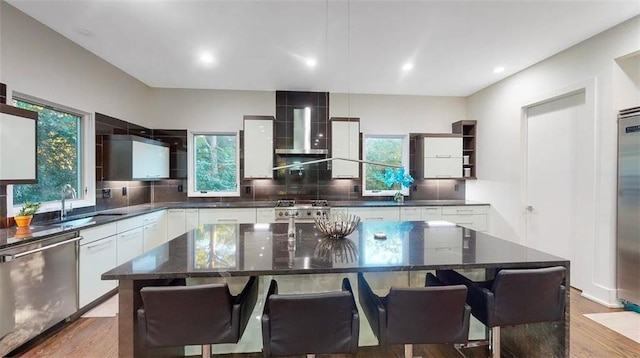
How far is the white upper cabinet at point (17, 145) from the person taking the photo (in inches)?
83.2

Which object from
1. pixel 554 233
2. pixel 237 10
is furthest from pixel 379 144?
pixel 237 10

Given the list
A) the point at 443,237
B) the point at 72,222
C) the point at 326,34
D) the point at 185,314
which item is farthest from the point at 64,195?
the point at 443,237

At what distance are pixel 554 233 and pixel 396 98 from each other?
311 cm

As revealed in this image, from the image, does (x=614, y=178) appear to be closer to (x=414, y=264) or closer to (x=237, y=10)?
(x=414, y=264)

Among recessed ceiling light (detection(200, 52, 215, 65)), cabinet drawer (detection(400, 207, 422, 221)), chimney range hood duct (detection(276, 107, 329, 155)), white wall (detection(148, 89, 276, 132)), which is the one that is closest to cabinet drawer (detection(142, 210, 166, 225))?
white wall (detection(148, 89, 276, 132))

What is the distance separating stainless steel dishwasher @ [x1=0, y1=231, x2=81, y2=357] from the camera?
1.94 m

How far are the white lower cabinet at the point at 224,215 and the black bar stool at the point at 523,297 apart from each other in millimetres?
3355

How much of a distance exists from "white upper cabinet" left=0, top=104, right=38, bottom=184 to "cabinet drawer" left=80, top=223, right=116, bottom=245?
610mm

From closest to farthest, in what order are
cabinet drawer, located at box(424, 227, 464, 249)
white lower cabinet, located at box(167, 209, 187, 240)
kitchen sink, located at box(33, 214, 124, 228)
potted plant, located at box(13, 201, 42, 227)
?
cabinet drawer, located at box(424, 227, 464, 249) < potted plant, located at box(13, 201, 42, 227) < kitchen sink, located at box(33, 214, 124, 228) < white lower cabinet, located at box(167, 209, 187, 240)

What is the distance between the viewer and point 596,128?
2904 millimetres

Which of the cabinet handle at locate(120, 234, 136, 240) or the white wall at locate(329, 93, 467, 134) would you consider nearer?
the cabinet handle at locate(120, 234, 136, 240)

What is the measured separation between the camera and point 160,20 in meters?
2.60

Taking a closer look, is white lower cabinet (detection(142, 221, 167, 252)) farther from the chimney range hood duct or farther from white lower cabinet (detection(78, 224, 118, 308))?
the chimney range hood duct

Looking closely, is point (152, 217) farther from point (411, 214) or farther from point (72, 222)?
point (411, 214)
